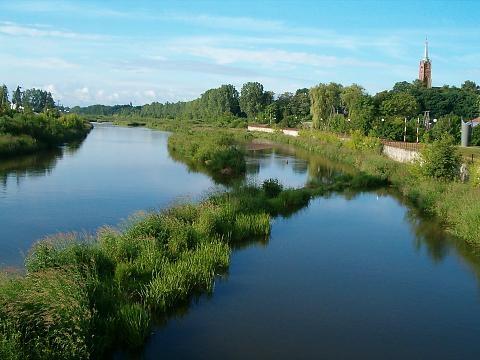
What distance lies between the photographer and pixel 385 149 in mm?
41469

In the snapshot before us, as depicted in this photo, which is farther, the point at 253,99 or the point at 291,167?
the point at 253,99

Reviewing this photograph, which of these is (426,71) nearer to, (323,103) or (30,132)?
(323,103)

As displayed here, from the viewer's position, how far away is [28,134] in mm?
46062

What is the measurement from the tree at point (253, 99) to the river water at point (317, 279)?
268ft

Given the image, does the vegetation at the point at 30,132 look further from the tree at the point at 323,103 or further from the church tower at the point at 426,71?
the church tower at the point at 426,71

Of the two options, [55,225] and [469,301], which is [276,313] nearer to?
[469,301]

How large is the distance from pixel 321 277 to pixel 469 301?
4.00 meters

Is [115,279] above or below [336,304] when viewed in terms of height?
above

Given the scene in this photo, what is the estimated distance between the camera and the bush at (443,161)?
25766 millimetres

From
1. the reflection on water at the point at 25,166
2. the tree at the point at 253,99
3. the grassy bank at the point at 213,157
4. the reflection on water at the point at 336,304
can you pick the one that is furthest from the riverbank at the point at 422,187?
the tree at the point at 253,99

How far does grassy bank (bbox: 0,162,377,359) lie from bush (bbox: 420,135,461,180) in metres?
Answer: 11.4

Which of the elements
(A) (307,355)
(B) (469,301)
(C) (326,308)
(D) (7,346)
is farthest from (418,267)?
(D) (7,346)

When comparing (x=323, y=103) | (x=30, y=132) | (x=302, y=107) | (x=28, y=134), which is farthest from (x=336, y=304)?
(x=302, y=107)

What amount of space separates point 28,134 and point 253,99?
69.2 meters
